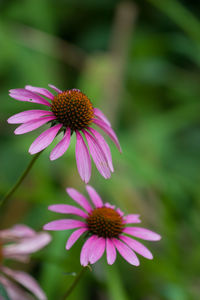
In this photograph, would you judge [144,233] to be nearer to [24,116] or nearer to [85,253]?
[85,253]

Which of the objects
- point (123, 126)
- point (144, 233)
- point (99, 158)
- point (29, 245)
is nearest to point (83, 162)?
point (99, 158)

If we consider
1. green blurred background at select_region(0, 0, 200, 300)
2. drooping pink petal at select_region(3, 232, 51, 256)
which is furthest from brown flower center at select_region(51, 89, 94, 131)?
green blurred background at select_region(0, 0, 200, 300)

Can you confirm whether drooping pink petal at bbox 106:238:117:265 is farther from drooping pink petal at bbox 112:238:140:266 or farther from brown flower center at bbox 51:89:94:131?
brown flower center at bbox 51:89:94:131

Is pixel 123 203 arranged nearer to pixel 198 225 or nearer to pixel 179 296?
pixel 198 225

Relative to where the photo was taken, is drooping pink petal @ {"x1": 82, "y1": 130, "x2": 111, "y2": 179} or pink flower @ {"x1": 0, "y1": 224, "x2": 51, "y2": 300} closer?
drooping pink petal @ {"x1": 82, "y1": 130, "x2": 111, "y2": 179}

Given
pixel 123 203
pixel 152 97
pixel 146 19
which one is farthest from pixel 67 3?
pixel 123 203

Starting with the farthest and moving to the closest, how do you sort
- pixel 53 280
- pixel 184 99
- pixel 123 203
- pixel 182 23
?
pixel 184 99 → pixel 182 23 → pixel 123 203 → pixel 53 280
